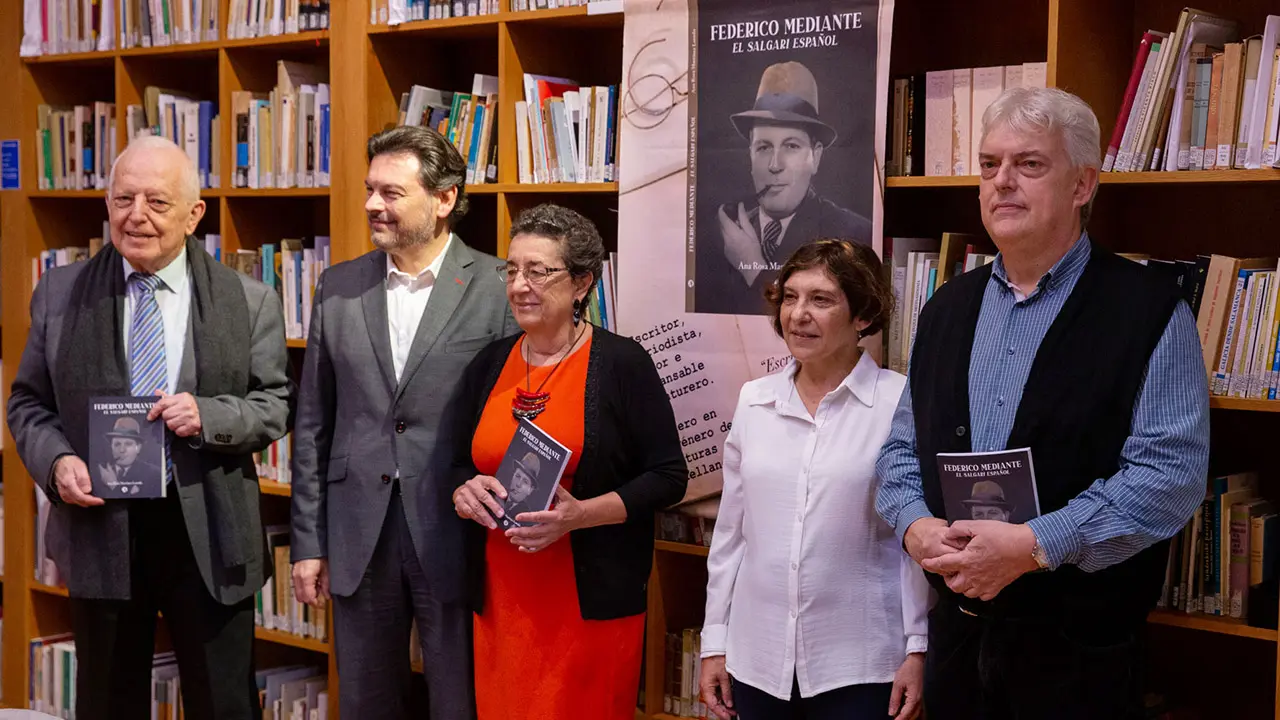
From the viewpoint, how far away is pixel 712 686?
276cm

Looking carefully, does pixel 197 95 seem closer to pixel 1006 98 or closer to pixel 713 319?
pixel 713 319

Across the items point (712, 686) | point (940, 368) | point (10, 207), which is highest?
point (10, 207)

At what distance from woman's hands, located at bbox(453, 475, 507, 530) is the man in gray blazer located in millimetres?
244

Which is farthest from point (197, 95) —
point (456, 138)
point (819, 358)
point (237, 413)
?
point (819, 358)

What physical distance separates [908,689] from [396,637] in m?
1.34

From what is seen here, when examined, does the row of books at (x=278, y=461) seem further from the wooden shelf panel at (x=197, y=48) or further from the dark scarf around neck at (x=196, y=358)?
the wooden shelf panel at (x=197, y=48)

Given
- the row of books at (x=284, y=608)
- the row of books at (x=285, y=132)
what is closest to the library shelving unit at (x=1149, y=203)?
the row of books at (x=284, y=608)

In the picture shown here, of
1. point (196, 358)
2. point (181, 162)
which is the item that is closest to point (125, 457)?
point (196, 358)

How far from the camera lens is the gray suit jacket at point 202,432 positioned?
3258 mm

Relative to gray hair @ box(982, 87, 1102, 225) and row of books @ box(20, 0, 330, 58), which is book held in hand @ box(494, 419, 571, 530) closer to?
gray hair @ box(982, 87, 1102, 225)

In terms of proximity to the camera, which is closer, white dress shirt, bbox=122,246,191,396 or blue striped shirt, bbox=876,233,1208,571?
blue striped shirt, bbox=876,233,1208,571

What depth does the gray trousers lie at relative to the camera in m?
3.14

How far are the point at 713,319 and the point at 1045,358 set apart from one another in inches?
46.7

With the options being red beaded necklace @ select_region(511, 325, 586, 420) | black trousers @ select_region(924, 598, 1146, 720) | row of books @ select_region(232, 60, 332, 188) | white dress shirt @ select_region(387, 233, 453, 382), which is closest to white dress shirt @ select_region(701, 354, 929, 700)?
black trousers @ select_region(924, 598, 1146, 720)
